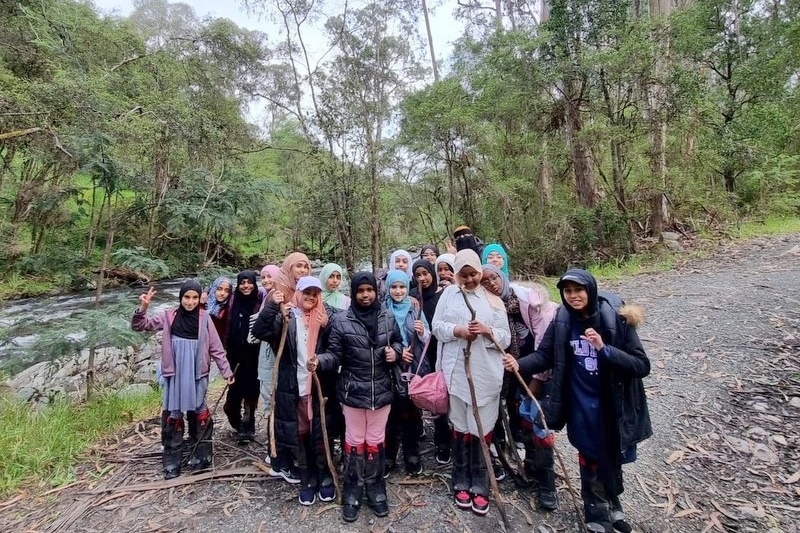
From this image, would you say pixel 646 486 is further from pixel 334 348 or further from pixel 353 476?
pixel 334 348

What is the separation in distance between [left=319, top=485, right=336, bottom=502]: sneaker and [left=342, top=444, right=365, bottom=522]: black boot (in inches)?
4.6

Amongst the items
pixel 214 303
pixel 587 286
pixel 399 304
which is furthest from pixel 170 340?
pixel 587 286

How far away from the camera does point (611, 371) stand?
2371mm

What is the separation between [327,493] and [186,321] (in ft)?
5.71

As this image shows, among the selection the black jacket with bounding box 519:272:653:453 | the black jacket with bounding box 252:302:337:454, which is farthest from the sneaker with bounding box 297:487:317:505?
the black jacket with bounding box 519:272:653:453

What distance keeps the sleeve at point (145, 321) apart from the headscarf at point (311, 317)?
1.23m

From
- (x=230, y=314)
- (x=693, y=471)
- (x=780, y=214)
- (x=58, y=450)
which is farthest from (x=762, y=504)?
(x=780, y=214)

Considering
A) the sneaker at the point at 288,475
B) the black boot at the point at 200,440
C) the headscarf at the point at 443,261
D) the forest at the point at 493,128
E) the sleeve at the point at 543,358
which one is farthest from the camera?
the forest at the point at 493,128

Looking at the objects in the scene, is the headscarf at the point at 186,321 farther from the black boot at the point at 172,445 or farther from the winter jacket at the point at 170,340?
the black boot at the point at 172,445

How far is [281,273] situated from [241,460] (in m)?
1.63

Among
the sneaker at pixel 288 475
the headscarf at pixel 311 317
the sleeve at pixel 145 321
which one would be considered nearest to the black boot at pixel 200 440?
the sneaker at pixel 288 475

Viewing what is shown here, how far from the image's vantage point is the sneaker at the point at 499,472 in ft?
10.00

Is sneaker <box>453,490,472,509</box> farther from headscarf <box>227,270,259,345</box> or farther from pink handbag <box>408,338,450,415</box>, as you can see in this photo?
headscarf <box>227,270,259,345</box>

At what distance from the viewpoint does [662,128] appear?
10.1 meters
